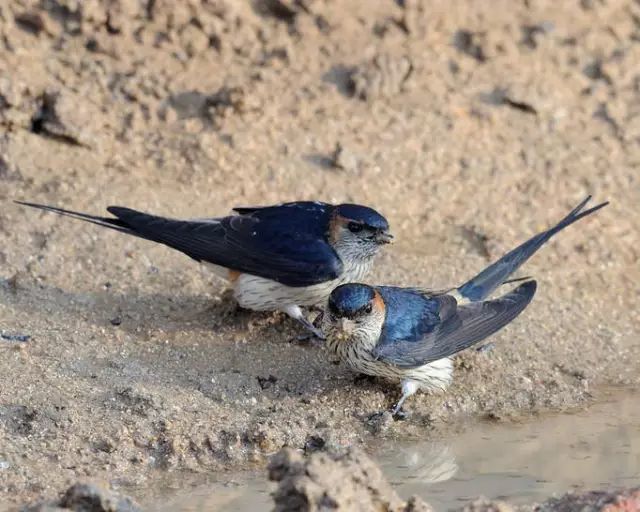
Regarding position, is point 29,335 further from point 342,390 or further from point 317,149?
point 317,149

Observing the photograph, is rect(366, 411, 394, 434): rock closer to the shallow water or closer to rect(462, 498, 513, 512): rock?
the shallow water

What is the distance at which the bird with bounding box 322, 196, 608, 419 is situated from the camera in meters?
6.24

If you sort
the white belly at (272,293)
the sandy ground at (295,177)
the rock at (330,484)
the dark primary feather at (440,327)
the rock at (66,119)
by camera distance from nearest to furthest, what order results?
the rock at (330,484), the dark primary feather at (440,327), the sandy ground at (295,177), the white belly at (272,293), the rock at (66,119)

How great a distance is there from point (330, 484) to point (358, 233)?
8.50 feet

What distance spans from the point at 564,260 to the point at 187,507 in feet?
10.8

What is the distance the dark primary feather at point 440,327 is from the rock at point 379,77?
7.32 ft

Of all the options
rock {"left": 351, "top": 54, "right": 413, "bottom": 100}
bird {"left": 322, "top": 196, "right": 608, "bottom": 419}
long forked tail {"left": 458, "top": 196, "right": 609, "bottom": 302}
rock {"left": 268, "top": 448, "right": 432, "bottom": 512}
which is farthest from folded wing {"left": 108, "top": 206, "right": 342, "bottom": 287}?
rock {"left": 268, "top": 448, "right": 432, "bottom": 512}

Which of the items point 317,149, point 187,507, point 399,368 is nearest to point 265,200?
point 317,149

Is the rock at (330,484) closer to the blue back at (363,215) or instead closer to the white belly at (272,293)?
the white belly at (272,293)

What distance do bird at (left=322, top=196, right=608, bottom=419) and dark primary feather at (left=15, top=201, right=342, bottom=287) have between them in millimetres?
449

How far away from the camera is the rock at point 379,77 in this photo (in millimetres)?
8445

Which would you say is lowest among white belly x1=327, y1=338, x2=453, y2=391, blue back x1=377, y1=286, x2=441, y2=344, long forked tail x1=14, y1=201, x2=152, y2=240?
long forked tail x1=14, y1=201, x2=152, y2=240

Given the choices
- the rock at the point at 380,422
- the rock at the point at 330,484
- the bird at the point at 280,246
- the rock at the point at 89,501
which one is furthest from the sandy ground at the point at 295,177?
the rock at the point at 330,484

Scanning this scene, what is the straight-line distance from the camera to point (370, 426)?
6.23m
